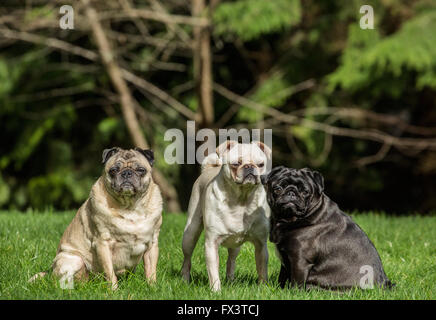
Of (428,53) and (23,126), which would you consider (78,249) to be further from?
(23,126)

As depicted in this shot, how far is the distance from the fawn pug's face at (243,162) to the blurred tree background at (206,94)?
639 centimetres

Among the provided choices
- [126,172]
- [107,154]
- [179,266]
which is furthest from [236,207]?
[179,266]

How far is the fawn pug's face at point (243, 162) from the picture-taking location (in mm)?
5156

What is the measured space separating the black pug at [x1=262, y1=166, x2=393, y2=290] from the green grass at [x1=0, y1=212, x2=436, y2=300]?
6.9 inches

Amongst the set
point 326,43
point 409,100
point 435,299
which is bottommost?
point 435,299

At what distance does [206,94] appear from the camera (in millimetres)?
12914

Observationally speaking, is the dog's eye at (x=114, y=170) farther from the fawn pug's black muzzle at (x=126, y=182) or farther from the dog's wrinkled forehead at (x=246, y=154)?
the dog's wrinkled forehead at (x=246, y=154)

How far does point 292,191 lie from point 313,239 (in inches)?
17.7

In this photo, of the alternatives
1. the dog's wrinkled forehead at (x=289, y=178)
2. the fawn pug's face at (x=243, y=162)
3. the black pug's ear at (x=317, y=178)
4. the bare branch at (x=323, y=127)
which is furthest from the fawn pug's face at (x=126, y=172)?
the bare branch at (x=323, y=127)

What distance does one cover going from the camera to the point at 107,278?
530 centimetres

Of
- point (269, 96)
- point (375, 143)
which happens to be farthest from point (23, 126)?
point (375, 143)

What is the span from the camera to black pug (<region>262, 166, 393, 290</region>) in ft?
16.7

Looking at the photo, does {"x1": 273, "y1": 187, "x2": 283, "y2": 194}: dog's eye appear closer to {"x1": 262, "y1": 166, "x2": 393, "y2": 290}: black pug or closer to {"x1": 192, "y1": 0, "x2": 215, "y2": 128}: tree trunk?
{"x1": 262, "y1": 166, "x2": 393, "y2": 290}: black pug
